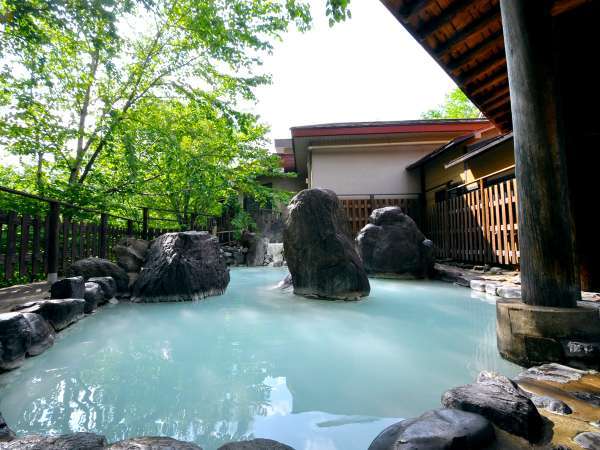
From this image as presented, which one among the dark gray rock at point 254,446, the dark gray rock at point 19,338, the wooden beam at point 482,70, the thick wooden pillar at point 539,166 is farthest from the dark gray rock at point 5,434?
the wooden beam at point 482,70

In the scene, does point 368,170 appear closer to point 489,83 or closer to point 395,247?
point 395,247

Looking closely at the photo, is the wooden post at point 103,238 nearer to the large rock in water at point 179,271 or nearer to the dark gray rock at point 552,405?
the large rock in water at point 179,271

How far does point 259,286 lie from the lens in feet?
22.7

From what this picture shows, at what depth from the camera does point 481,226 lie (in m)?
A: 7.29

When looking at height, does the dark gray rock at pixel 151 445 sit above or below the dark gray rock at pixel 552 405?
above

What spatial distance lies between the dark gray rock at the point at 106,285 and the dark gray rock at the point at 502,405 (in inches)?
192

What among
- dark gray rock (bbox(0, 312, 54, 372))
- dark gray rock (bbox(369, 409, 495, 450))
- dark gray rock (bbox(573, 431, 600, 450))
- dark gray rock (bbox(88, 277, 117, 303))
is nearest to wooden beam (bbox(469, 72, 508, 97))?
dark gray rock (bbox(573, 431, 600, 450))

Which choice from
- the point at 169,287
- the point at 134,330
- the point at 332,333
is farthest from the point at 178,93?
the point at 332,333

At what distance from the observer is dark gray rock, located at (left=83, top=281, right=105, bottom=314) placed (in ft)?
12.9

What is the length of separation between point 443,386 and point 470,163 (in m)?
8.92

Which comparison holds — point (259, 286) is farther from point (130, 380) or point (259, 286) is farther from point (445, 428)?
point (445, 428)

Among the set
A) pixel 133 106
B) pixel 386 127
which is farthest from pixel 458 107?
pixel 133 106

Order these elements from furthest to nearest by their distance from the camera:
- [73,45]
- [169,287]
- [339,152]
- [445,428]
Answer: [339,152] < [73,45] < [169,287] < [445,428]

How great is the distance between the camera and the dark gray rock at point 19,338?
2199mm
